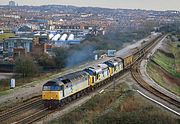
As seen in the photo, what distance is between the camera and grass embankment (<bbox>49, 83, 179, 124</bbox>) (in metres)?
21.8

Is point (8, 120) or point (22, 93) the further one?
point (22, 93)

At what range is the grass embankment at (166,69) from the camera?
49.8m

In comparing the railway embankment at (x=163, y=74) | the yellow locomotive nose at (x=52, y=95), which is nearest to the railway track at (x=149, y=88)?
the railway embankment at (x=163, y=74)

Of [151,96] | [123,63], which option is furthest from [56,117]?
[123,63]

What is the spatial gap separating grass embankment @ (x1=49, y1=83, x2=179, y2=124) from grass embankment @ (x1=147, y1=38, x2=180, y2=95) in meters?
14.6

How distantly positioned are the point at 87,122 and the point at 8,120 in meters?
5.35

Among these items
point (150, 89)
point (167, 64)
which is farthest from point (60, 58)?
point (150, 89)

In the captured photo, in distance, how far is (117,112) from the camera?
23.5 m

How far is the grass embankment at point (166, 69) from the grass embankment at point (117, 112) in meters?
14.6

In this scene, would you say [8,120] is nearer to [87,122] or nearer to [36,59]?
[87,122]

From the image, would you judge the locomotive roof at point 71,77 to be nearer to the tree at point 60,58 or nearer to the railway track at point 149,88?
the railway track at point 149,88

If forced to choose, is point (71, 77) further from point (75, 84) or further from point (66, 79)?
point (66, 79)

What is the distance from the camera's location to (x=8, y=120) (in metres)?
24.8

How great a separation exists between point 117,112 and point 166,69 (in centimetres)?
4576
